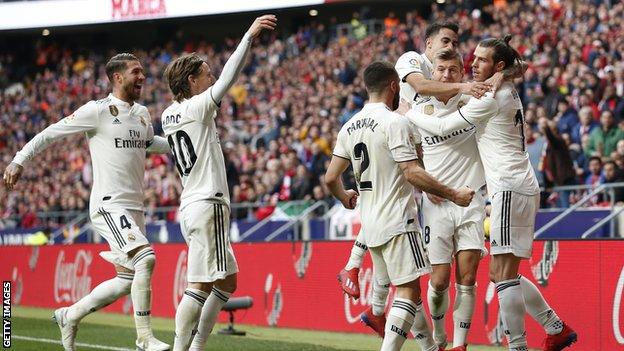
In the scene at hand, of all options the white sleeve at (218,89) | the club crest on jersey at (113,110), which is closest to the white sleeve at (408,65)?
the white sleeve at (218,89)

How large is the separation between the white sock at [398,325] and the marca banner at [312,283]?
3382 mm

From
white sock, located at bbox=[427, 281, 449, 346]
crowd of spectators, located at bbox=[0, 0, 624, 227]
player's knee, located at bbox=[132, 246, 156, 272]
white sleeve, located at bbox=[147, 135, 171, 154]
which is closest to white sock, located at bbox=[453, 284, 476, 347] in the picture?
white sock, located at bbox=[427, 281, 449, 346]

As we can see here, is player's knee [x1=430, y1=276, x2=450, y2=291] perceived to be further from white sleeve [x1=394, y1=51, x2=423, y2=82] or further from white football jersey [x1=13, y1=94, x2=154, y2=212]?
white football jersey [x1=13, y1=94, x2=154, y2=212]

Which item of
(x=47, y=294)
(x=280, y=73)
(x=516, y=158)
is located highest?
(x=280, y=73)

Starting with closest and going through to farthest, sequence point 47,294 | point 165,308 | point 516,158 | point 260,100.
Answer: point 516,158
point 165,308
point 47,294
point 260,100

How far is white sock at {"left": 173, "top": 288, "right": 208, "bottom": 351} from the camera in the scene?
8.73 meters

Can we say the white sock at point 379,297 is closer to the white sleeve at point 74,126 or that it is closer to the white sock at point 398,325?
the white sock at point 398,325

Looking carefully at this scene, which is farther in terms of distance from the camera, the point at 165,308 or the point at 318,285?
the point at 165,308

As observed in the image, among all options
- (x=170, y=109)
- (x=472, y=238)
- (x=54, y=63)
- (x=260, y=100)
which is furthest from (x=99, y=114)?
(x=54, y=63)

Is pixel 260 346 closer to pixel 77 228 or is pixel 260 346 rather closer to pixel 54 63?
pixel 77 228

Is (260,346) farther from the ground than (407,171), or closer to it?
closer to it

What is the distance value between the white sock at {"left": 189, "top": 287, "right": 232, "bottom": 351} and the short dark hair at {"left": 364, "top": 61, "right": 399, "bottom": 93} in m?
2.17

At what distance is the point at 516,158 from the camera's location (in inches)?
351

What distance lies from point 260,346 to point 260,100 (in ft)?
56.9
